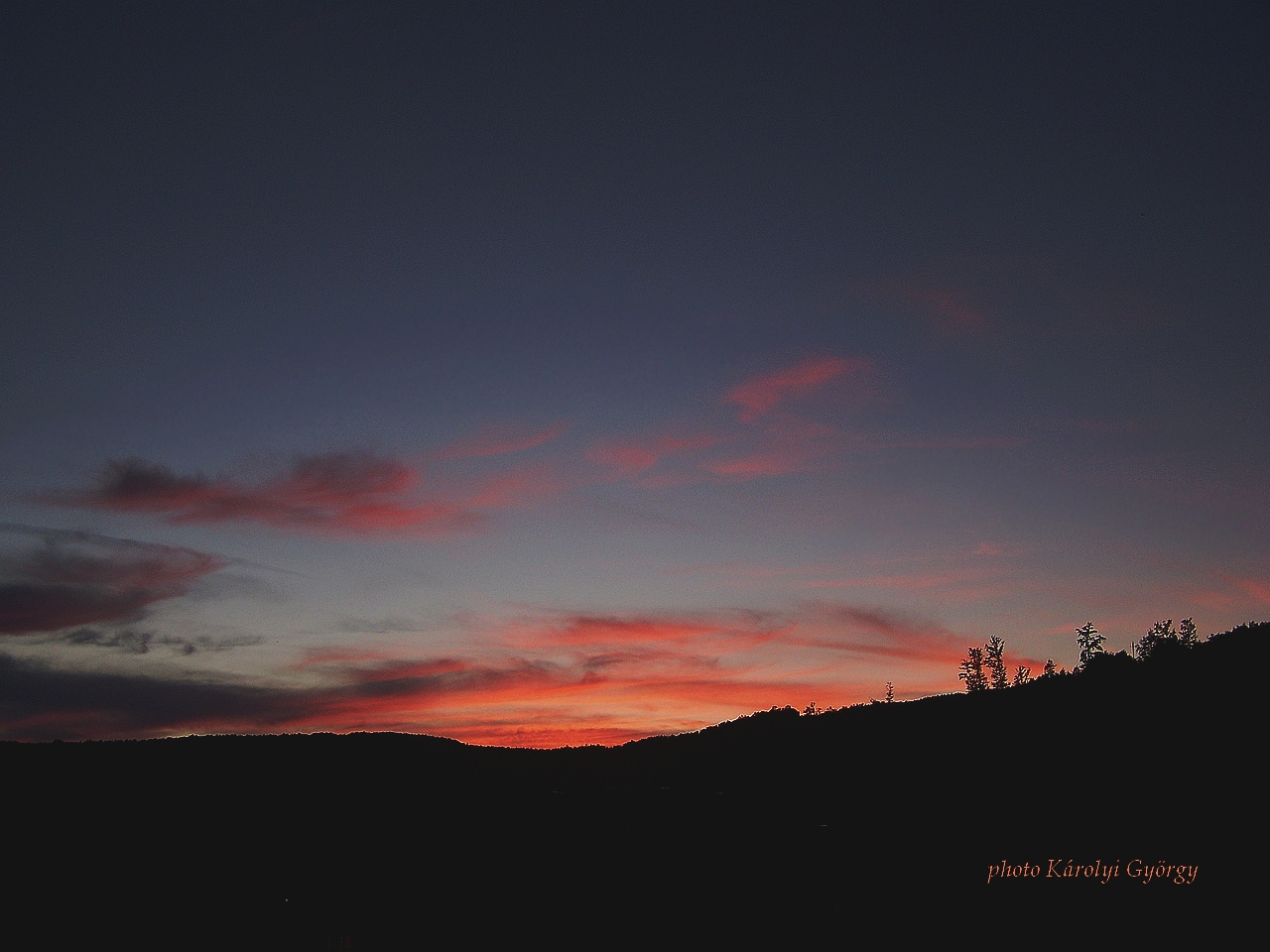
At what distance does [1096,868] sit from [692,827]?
71.8ft

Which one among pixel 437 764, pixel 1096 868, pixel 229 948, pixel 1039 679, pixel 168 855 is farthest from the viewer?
pixel 437 764

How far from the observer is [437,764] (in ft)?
227

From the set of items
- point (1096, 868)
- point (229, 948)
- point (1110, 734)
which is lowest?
point (229, 948)

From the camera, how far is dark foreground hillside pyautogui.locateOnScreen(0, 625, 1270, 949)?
3075 centimetres

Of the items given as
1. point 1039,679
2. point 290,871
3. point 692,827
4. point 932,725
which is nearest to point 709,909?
point 692,827

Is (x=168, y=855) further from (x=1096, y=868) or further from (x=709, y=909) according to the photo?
(x=1096, y=868)

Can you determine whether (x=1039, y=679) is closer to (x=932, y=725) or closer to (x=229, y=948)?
(x=932, y=725)

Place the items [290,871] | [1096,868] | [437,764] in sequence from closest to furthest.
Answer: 1. [1096,868]
2. [290,871]
3. [437,764]

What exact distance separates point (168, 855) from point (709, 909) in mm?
28938

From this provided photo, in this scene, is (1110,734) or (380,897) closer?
(380,897)

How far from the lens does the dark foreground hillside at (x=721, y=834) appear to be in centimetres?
3075

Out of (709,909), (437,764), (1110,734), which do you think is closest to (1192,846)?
(1110,734)

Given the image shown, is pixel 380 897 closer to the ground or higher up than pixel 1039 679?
closer to the ground

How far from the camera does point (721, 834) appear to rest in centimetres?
4359
